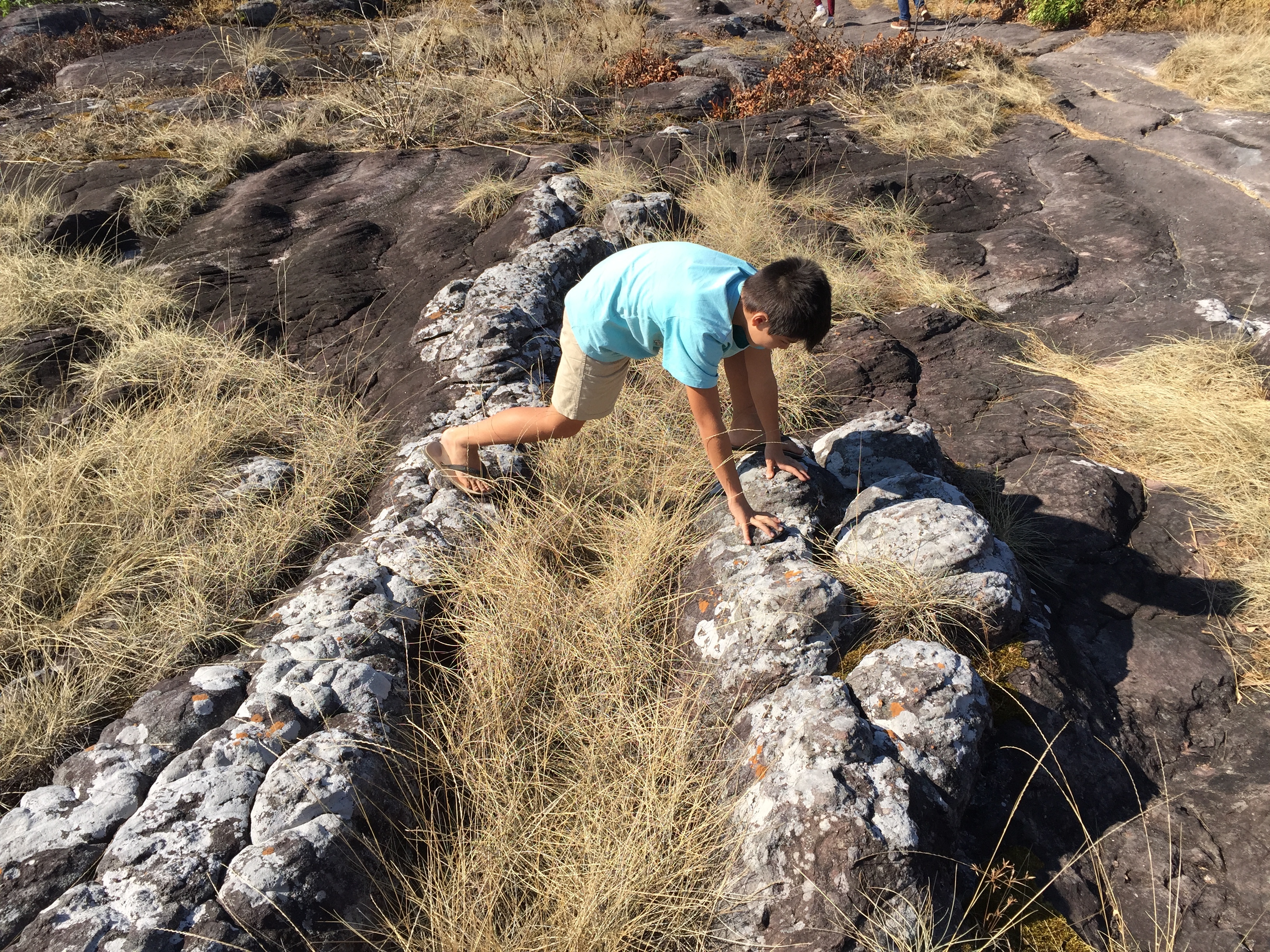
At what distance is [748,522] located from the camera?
9.61 ft

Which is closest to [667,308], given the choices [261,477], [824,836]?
[824,836]

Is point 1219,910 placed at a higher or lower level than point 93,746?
lower

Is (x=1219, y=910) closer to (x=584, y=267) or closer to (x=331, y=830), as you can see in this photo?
(x=331, y=830)

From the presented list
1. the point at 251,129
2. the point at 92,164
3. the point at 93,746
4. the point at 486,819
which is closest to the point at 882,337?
the point at 486,819

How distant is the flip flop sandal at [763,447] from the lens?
3.24m

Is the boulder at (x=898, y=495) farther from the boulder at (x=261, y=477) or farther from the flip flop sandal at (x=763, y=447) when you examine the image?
the boulder at (x=261, y=477)

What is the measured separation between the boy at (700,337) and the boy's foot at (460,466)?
0.26 m

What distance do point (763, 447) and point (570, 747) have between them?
153 centimetres

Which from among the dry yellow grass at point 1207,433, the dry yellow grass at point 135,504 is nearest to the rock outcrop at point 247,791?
the dry yellow grass at point 135,504

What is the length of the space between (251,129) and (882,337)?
6.95m

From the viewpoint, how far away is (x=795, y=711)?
7.79 ft

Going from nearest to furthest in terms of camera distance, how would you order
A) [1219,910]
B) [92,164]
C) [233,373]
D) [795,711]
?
[1219,910], [795,711], [233,373], [92,164]

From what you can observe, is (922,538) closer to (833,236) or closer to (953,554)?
(953,554)

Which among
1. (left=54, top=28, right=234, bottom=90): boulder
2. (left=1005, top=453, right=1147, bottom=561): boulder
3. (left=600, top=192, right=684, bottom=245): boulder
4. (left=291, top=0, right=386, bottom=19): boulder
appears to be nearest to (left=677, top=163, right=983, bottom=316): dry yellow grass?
(left=600, top=192, right=684, bottom=245): boulder
